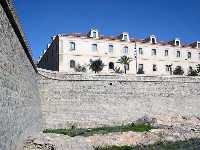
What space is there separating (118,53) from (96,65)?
5.07m

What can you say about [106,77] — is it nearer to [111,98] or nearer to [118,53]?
[111,98]

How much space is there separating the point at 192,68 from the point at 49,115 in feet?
118

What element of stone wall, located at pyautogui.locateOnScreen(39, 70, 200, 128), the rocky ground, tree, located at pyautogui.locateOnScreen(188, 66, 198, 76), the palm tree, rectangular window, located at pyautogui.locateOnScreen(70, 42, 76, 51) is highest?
rectangular window, located at pyautogui.locateOnScreen(70, 42, 76, 51)

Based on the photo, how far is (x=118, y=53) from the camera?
192 feet

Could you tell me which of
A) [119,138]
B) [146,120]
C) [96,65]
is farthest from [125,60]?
[119,138]

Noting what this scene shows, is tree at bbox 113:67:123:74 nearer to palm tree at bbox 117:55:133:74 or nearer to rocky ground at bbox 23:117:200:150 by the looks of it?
palm tree at bbox 117:55:133:74

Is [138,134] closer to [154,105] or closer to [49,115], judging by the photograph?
[49,115]

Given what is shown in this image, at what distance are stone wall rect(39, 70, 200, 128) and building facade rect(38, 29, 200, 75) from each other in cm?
1451

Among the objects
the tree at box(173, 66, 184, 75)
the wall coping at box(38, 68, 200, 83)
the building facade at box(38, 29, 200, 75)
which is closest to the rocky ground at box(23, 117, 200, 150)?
the wall coping at box(38, 68, 200, 83)

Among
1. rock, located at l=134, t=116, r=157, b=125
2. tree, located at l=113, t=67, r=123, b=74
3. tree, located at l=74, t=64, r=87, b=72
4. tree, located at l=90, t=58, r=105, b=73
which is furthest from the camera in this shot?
tree, located at l=113, t=67, r=123, b=74

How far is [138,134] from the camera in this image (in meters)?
24.7

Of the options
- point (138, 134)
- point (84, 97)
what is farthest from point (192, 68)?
point (138, 134)

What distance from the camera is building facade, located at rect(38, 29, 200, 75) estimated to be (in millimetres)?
54688

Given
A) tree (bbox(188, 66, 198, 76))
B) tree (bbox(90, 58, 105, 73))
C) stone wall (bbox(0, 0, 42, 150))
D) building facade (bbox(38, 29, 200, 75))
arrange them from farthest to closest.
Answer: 1. tree (bbox(188, 66, 198, 76))
2. building facade (bbox(38, 29, 200, 75))
3. tree (bbox(90, 58, 105, 73))
4. stone wall (bbox(0, 0, 42, 150))
